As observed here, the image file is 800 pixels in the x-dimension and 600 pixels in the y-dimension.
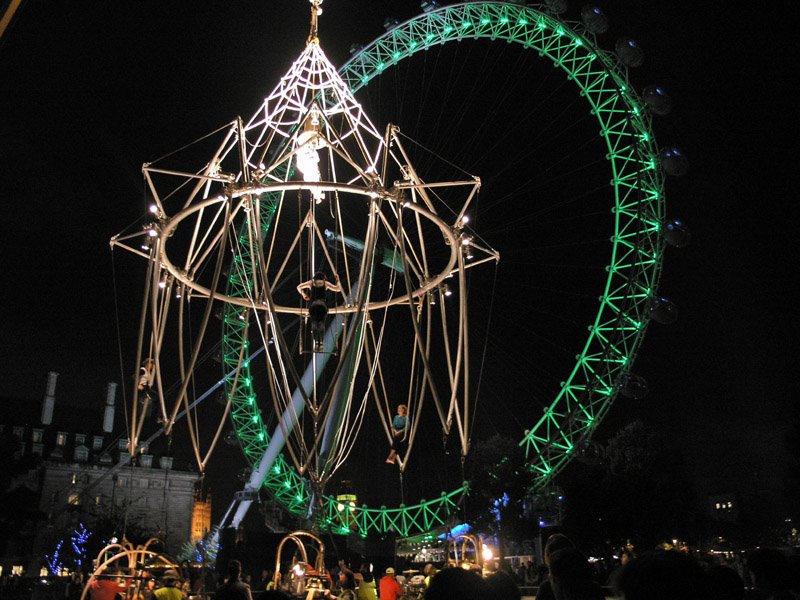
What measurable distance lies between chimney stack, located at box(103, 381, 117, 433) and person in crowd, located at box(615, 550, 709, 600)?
77.9 metres

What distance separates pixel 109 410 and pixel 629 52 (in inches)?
2623

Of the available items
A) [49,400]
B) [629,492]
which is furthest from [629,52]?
[49,400]

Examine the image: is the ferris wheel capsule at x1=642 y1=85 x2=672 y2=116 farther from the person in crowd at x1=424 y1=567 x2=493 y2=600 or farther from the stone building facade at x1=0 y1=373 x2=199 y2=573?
the stone building facade at x1=0 y1=373 x2=199 y2=573

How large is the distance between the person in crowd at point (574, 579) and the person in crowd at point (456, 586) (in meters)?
1.56

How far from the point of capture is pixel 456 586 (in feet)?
7.97

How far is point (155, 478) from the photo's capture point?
71.8 metres

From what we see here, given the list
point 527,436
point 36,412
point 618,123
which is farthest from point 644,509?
point 36,412

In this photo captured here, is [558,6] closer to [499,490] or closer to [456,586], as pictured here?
[499,490]

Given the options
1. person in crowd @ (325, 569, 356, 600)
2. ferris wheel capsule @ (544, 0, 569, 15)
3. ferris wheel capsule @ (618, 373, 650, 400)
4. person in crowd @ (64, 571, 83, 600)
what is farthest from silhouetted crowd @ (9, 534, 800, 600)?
ferris wheel capsule @ (544, 0, 569, 15)

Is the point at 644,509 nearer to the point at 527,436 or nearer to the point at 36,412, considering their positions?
the point at 527,436

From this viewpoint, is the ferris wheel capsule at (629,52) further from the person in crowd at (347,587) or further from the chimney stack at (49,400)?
the chimney stack at (49,400)

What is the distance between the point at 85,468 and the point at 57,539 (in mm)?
11186

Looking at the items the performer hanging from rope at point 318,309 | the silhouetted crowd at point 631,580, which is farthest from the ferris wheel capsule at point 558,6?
the silhouetted crowd at point 631,580

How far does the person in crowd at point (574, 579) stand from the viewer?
383 cm
